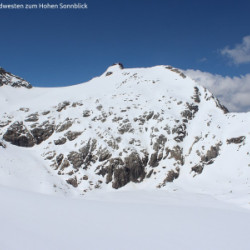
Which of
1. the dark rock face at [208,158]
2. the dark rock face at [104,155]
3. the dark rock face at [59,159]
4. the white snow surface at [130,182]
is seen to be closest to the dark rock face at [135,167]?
the white snow surface at [130,182]

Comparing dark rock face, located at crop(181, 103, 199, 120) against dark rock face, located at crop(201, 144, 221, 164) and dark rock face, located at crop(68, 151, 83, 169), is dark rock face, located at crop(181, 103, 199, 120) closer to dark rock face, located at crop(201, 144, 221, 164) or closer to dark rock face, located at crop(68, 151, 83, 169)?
dark rock face, located at crop(201, 144, 221, 164)

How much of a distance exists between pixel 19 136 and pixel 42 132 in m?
4.08

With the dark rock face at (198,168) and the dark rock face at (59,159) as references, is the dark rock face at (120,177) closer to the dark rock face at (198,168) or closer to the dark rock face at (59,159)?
the dark rock face at (59,159)

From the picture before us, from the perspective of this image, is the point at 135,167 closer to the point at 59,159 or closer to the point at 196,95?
the point at 59,159

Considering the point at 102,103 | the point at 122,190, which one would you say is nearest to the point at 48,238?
the point at 122,190

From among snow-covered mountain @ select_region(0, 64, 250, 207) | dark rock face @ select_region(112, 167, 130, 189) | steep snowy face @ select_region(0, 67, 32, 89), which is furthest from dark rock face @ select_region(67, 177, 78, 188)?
steep snowy face @ select_region(0, 67, 32, 89)

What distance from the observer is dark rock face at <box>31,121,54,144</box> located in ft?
132

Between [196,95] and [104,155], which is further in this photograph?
[196,95]

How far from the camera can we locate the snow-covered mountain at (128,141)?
3172 centimetres

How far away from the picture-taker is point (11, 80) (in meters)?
62.9

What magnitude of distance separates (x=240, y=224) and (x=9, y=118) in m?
45.3

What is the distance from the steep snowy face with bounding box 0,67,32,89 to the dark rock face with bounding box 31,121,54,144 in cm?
2793

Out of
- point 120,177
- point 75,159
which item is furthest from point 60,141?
point 120,177

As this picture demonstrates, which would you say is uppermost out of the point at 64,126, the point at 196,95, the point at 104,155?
the point at 196,95
